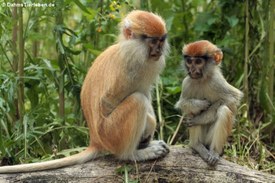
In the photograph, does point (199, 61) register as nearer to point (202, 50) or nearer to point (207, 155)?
point (202, 50)

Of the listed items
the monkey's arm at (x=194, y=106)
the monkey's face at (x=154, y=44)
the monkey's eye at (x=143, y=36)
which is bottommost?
the monkey's arm at (x=194, y=106)

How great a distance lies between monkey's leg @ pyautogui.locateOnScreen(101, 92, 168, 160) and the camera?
7086 mm

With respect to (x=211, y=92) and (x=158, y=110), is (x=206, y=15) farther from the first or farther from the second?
(x=211, y=92)

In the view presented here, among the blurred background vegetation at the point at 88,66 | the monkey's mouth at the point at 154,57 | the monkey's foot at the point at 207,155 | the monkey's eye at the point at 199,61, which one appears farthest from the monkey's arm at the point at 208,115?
the blurred background vegetation at the point at 88,66

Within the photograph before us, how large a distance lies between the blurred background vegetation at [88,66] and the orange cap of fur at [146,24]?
35.6 inches

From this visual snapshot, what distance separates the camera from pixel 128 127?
710 cm

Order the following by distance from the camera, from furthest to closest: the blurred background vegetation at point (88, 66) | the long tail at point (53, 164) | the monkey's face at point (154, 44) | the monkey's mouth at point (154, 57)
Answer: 1. the blurred background vegetation at point (88, 66)
2. the monkey's mouth at point (154, 57)
3. the monkey's face at point (154, 44)
4. the long tail at point (53, 164)

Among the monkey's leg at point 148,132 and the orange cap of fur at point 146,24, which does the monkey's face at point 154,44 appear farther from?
the monkey's leg at point 148,132

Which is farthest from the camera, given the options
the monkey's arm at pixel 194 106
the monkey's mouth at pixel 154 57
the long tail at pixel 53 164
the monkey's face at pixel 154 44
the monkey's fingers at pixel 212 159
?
the monkey's arm at pixel 194 106

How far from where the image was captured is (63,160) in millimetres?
7219

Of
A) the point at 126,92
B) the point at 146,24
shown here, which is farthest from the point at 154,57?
the point at 126,92

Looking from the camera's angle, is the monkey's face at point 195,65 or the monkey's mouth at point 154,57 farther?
the monkey's face at point 195,65

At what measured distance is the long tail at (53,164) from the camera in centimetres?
696

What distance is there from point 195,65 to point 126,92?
39.2 inches
